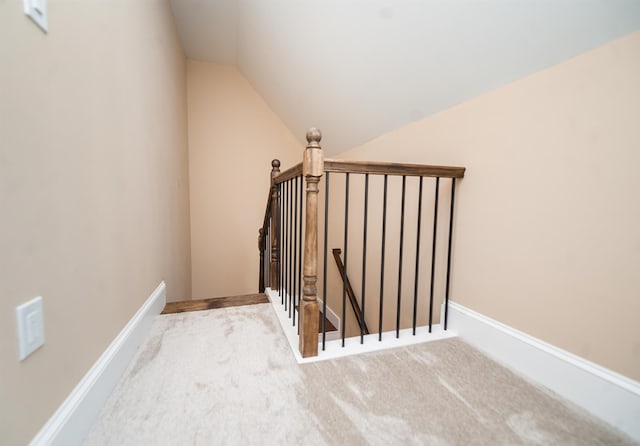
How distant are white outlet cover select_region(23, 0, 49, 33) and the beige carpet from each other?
3.70ft

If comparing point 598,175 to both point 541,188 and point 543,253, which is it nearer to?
point 541,188

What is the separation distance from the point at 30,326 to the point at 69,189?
15.2 inches

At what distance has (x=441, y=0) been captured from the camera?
1.23 m

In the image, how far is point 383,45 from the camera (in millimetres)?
1621

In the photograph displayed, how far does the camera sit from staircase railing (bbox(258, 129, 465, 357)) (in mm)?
1288

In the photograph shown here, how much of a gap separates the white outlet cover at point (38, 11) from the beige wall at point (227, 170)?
280 cm

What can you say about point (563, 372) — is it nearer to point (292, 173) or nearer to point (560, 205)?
point (560, 205)

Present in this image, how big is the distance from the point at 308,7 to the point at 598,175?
6.02 ft

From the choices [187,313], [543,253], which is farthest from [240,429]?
[543,253]

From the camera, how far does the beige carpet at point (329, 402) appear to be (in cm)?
86

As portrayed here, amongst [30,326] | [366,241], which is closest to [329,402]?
[30,326]

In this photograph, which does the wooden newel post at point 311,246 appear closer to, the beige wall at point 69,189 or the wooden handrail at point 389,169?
the wooden handrail at point 389,169

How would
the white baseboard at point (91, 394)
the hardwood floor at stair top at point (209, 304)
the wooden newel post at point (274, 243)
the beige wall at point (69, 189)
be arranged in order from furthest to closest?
the wooden newel post at point (274, 243), the hardwood floor at stair top at point (209, 304), the white baseboard at point (91, 394), the beige wall at point (69, 189)

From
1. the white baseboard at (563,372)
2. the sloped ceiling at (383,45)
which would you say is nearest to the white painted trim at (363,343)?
the white baseboard at (563,372)
